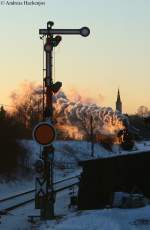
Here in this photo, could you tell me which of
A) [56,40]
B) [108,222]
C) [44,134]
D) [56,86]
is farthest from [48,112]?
[108,222]

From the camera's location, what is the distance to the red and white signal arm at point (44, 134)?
13750 mm

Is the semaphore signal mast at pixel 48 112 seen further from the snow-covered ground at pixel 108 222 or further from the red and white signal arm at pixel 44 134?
the red and white signal arm at pixel 44 134

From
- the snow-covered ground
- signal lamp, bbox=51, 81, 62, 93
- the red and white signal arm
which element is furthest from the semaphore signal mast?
the red and white signal arm

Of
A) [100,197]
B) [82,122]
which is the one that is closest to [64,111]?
[82,122]

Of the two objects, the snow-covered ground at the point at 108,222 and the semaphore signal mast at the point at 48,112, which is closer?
the snow-covered ground at the point at 108,222

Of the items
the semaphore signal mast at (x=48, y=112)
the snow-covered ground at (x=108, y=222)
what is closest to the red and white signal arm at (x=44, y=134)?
the semaphore signal mast at (x=48, y=112)

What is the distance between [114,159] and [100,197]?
69.3 inches

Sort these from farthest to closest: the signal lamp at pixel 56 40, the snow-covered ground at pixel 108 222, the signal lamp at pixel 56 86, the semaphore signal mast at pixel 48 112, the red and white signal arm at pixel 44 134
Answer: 1. the signal lamp at pixel 56 86
2. the signal lamp at pixel 56 40
3. the semaphore signal mast at pixel 48 112
4. the snow-covered ground at pixel 108 222
5. the red and white signal arm at pixel 44 134

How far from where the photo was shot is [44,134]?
1388 centimetres

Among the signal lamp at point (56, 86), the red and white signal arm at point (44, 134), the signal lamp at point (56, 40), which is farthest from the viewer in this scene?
the signal lamp at point (56, 86)

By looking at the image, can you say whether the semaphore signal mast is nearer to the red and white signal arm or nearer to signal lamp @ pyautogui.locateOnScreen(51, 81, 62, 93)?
signal lamp @ pyautogui.locateOnScreen(51, 81, 62, 93)

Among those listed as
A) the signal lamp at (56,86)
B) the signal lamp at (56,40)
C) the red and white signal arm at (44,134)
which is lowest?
the red and white signal arm at (44,134)

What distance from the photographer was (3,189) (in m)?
51.3

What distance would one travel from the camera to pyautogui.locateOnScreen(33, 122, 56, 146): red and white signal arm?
1375cm
